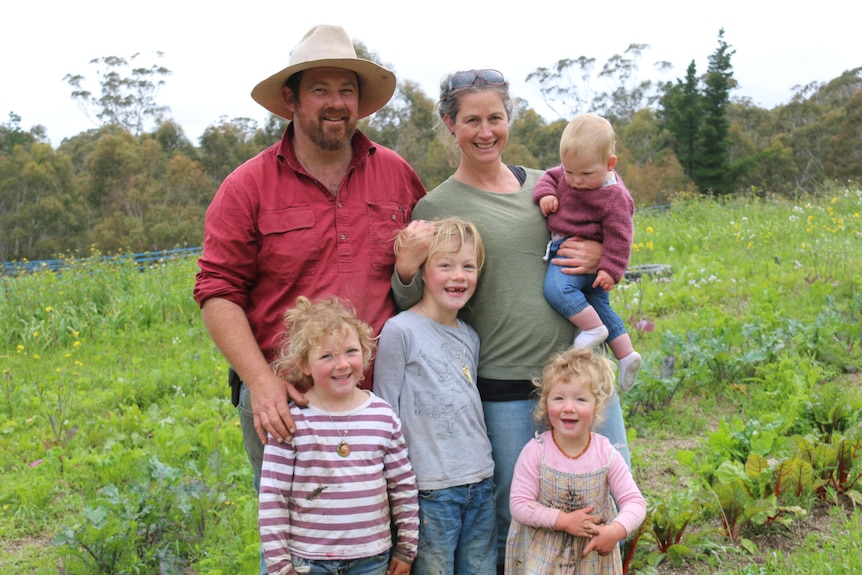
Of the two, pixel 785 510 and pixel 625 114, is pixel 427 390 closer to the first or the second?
pixel 785 510

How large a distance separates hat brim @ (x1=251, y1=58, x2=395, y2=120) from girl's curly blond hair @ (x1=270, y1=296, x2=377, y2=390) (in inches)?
34.7

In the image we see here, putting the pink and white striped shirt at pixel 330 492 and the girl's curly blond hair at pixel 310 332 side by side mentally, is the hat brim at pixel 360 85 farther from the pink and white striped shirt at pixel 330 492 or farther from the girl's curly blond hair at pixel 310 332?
the pink and white striped shirt at pixel 330 492

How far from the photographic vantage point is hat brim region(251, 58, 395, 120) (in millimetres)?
2834

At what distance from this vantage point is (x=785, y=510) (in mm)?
3439

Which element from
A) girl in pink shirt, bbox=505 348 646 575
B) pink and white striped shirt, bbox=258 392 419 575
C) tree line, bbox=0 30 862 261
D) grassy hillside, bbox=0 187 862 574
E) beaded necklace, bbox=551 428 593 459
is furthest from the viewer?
tree line, bbox=0 30 862 261

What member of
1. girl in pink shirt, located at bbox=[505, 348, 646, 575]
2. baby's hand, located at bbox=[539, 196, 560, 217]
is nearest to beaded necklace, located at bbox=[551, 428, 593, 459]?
girl in pink shirt, located at bbox=[505, 348, 646, 575]

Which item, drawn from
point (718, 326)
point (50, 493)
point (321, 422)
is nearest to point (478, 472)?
point (321, 422)

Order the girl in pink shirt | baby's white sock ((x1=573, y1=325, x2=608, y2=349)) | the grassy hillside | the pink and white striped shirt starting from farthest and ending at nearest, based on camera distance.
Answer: the grassy hillside, baby's white sock ((x1=573, y1=325, x2=608, y2=349)), the girl in pink shirt, the pink and white striped shirt

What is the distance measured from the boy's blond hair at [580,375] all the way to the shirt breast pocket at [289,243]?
936mm

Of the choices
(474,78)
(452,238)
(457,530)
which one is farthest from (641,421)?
(474,78)

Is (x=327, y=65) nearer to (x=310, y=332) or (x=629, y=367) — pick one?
(x=310, y=332)

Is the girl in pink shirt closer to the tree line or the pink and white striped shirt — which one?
the pink and white striped shirt

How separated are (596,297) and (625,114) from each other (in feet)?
177

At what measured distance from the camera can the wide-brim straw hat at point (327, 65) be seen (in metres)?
2.82
